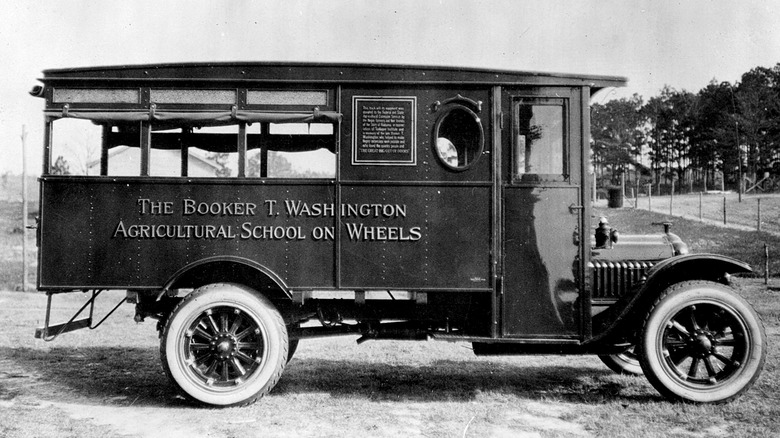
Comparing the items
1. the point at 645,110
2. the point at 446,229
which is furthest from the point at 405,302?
the point at 645,110

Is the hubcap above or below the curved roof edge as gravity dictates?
below

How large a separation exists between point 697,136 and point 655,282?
52948 mm

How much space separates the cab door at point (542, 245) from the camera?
16.6 feet

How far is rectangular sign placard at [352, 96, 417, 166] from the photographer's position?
5.11 m

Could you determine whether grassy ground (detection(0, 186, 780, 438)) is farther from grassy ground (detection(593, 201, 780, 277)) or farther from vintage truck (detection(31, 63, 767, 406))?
grassy ground (detection(593, 201, 780, 277))

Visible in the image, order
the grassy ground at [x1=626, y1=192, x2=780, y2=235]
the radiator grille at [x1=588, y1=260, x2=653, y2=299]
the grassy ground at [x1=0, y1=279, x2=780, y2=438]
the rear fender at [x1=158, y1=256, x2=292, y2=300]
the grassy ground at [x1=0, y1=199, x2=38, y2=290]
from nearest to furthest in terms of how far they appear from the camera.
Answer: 1. the grassy ground at [x1=0, y1=279, x2=780, y2=438]
2. the rear fender at [x1=158, y1=256, x2=292, y2=300]
3. the radiator grille at [x1=588, y1=260, x2=653, y2=299]
4. the grassy ground at [x1=0, y1=199, x2=38, y2=290]
5. the grassy ground at [x1=626, y1=192, x2=780, y2=235]

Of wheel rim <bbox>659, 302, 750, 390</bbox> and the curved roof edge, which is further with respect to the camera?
the curved roof edge

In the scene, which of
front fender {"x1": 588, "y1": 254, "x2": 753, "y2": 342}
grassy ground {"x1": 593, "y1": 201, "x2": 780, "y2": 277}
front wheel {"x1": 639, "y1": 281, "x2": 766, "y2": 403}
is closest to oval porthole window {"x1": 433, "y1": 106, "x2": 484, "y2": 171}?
front fender {"x1": 588, "y1": 254, "x2": 753, "y2": 342}

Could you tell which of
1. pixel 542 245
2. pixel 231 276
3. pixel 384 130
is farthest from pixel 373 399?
pixel 384 130

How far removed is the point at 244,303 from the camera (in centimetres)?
495

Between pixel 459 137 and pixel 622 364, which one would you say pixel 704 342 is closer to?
pixel 622 364

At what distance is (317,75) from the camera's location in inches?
202

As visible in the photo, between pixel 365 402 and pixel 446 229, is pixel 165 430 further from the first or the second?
pixel 446 229

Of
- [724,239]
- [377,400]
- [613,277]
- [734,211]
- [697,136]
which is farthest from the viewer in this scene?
[697,136]
